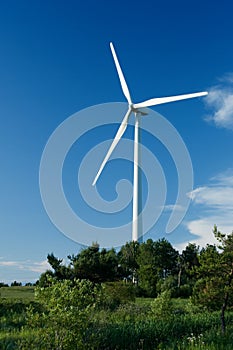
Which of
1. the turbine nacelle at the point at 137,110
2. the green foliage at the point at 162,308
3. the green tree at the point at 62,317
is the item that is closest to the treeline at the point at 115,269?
the turbine nacelle at the point at 137,110

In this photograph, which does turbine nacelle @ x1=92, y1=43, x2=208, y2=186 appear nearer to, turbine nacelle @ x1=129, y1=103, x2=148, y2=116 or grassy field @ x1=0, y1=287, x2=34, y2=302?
turbine nacelle @ x1=129, y1=103, x2=148, y2=116

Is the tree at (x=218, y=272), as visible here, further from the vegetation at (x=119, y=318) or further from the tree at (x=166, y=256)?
the tree at (x=166, y=256)

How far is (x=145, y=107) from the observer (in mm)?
30859

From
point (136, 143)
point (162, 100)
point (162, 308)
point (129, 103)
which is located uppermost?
point (129, 103)

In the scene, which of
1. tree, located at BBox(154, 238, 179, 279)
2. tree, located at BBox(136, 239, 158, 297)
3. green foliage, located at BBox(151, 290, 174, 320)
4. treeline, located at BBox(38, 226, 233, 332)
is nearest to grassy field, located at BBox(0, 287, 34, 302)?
treeline, located at BBox(38, 226, 233, 332)

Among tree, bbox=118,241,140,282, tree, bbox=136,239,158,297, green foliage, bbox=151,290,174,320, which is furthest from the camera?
tree, bbox=118,241,140,282

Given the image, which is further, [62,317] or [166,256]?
[166,256]

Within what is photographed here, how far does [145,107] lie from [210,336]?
23.1m

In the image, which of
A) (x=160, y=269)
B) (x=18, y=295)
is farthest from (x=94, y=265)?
(x=160, y=269)

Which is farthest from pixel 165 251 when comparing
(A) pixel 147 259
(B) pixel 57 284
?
(B) pixel 57 284

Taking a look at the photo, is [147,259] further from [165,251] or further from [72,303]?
[72,303]

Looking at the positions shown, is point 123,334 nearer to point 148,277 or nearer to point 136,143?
point 136,143

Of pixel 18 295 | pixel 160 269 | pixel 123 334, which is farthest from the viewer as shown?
pixel 160 269

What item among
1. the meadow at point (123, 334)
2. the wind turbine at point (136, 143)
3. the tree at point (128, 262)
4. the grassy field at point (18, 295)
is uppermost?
the wind turbine at point (136, 143)
